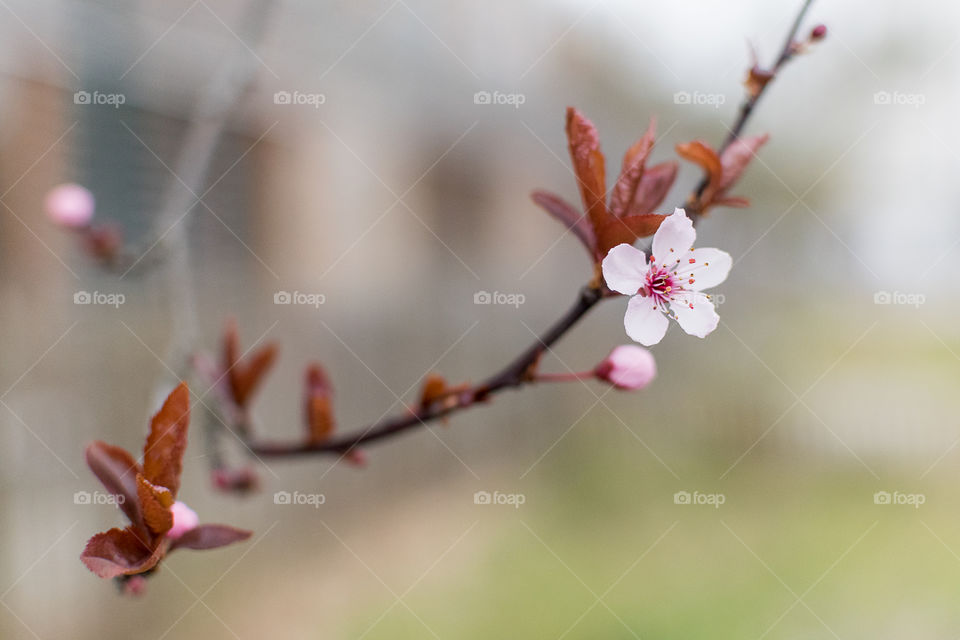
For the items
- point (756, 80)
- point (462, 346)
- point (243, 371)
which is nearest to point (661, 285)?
point (756, 80)

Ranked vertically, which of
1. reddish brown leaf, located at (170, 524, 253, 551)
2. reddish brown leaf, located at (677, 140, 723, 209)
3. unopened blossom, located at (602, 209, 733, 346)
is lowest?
reddish brown leaf, located at (170, 524, 253, 551)

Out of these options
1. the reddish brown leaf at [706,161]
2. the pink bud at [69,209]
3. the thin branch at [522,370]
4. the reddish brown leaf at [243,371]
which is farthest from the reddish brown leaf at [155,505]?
the pink bud at [69,209]

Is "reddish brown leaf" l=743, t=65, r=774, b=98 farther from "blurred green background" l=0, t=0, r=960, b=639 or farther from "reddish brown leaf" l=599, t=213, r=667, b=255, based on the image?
"blurred green background" l=0, t=0, r=960, b=639

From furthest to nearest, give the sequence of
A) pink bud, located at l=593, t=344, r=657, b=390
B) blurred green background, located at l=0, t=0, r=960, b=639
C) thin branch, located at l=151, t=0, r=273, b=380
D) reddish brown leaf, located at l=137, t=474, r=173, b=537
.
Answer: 1. blurred green background, located at l=0, t=0, r=960, b=639
2. thin branch, located at l=151, t=0, r=273, b=380
3. pink bud, located at l=593, t=344, r=657, b=390
4. reddish brown leaf, located at l=137, t=474, r=173, b=537

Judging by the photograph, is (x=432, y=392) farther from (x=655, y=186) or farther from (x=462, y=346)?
(x=462, y=346)

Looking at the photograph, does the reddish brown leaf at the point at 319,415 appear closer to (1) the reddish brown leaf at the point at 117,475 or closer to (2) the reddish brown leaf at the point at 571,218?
(1) the reddish brown leaf at the point at 117,475

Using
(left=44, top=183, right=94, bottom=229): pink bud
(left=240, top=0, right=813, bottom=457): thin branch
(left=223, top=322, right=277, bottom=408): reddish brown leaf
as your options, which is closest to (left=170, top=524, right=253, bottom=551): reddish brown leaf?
(left=240, top=0, right=813, bottom=457): thin branch

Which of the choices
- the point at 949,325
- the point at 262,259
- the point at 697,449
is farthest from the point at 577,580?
the point at 949,325

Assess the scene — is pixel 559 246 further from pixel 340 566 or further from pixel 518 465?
pixel 340 566
